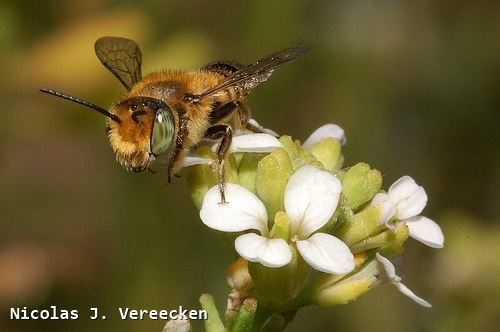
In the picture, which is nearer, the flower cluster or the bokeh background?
the flower cluster

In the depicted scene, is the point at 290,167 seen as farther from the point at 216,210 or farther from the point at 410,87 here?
the point at 410,87

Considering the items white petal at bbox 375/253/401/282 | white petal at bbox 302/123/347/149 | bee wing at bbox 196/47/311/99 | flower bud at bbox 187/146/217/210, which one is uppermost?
bee wing at bbox 196/47/311/99

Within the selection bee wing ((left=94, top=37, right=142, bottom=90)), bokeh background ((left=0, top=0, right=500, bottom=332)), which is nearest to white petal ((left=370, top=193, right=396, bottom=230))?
bee wing ((left=94, top=37, right=142, bottom=90))

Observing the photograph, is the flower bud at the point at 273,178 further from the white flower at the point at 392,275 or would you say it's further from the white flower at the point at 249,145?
the white flower at the point at 392,275

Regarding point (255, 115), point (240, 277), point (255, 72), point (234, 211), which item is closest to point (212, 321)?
point (240, 277)

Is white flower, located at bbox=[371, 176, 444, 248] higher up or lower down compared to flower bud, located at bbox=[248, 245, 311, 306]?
higher up

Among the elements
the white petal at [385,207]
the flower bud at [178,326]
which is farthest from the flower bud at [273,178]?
the flower bud at [178,326]

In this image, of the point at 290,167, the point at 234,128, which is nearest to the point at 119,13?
the point at 234,128

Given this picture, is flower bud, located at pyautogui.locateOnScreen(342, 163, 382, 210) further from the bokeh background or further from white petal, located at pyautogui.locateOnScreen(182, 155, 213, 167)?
A: the bokeh background
